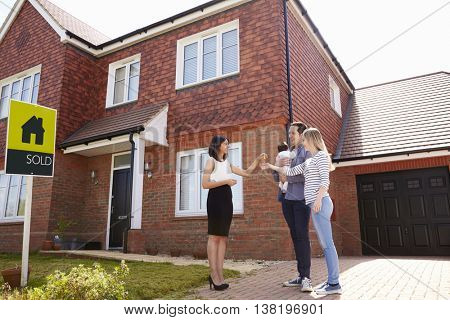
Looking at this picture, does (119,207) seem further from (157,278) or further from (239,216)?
(157,278)

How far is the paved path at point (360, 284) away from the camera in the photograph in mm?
3891

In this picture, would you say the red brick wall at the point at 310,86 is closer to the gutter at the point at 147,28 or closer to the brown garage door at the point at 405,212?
the brown garage door at the point at 405,212

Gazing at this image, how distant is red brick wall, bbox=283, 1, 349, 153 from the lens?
883cm

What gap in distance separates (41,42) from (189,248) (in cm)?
904

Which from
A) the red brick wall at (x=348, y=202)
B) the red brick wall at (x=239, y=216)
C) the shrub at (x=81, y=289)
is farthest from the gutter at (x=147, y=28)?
the shrub at (x=81, y=289)

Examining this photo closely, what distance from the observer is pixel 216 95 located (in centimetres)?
884

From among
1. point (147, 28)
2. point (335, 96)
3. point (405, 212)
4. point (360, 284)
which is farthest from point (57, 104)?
point (405, 212)

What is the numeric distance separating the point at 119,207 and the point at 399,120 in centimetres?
902

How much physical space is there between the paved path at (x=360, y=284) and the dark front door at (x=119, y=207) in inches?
212

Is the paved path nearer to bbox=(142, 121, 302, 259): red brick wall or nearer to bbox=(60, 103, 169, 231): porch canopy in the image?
bbox=(142, 121, 302, 259): red brick wall

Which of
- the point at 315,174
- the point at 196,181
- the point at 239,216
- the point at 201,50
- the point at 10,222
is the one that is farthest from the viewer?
the point at 10,222

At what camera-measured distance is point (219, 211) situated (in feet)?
13.8

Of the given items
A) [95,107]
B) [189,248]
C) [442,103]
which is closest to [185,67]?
[95,107]

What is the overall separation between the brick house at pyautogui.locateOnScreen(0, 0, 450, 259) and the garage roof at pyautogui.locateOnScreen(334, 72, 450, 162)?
104mm
